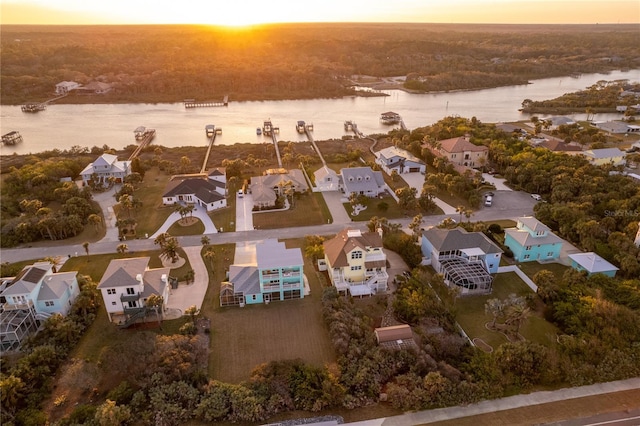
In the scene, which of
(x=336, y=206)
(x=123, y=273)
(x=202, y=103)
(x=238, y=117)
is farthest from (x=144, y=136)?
(x=123, y=273)

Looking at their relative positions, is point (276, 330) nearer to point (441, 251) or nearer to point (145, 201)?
point (441, 251)

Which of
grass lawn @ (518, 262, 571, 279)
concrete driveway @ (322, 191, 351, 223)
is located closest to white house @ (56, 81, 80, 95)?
concrete driveway @ (322, 191, 351, 223)

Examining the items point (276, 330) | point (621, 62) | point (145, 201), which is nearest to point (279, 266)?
point (276, 330)

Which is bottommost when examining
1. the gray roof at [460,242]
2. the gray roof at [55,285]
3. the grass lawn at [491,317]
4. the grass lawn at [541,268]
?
the grass lawn at [491,317]

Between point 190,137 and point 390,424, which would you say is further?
point 190,137

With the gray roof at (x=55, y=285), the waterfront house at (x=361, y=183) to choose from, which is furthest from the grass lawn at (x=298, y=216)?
the gray roof at (x=55, y=285)

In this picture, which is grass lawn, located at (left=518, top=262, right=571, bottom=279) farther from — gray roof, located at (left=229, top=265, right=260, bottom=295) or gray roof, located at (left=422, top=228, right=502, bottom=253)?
gray roof, located at (left=229, top=265, right=260, bottom=295)

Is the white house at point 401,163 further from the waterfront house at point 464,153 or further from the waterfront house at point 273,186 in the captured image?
the waterfront house at point 273,186
